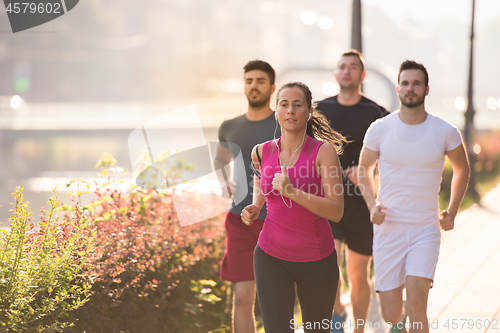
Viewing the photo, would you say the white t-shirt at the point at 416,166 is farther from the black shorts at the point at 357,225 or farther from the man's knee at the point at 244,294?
the man's knee at the point at 244,294

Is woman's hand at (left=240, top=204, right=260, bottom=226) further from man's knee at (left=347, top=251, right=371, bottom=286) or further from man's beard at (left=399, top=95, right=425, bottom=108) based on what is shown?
man's knee at (left=347, top=251, right=371, bottom=286)

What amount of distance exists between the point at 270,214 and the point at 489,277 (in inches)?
177

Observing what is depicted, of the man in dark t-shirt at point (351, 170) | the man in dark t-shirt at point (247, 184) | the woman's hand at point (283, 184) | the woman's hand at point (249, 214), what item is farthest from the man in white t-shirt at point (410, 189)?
the woman's hand at point (283, 184)

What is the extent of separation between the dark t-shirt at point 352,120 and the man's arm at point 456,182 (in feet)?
3.28

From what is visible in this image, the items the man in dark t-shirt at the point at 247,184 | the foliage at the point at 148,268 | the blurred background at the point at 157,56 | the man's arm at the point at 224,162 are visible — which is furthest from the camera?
the blurred background at the point at 157,56

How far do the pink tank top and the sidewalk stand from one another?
2.13 m

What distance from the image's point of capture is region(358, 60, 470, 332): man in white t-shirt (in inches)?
142

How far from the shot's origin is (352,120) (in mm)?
4617

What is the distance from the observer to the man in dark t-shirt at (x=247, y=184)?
397cm

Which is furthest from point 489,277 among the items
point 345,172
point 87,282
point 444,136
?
point 87,282

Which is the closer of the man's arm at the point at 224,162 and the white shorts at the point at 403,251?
the white shorts at the point at 403,251

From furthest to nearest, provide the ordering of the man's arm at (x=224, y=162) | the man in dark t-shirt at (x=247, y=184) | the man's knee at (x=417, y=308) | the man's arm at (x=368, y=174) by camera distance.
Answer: the man's arm at (x=224, y=162) → the man in dark t-shirt at (x=247, y=184) → the man's arm at (x=368, y=174) → the man's knee at (x=417, y=308)

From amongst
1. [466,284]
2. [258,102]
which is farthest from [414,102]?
[466,284]

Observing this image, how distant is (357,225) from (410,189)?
106 centimetres
